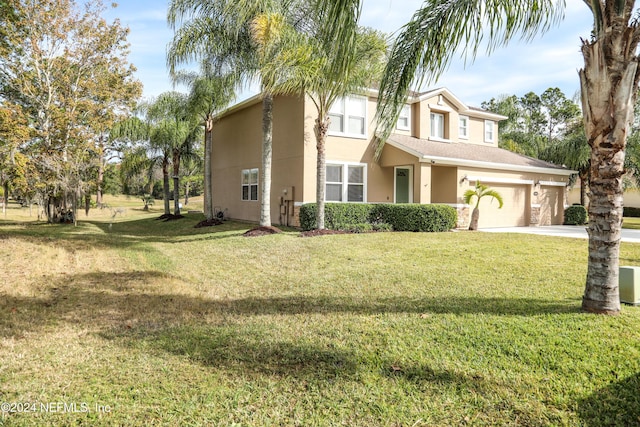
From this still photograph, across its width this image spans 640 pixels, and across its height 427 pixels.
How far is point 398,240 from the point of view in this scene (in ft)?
41.3

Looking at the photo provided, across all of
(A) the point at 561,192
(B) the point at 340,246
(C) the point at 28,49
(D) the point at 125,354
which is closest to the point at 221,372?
(D) the point at 125,354

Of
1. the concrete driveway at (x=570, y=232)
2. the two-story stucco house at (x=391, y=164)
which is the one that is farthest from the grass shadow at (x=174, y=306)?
the concrete driveway at (x=570, y=232)

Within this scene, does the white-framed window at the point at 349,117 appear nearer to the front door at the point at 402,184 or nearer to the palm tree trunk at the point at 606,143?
the front door at the point at 402,184

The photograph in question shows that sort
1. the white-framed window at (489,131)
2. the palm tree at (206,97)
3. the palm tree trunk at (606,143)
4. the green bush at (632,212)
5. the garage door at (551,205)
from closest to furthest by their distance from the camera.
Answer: the palm tree trunk at (606,143), the palm tree at (206,97), the garage door at (551,205), the white-framed window at (489,131), the green bush at (632,212)

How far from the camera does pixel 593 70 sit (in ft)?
16.0

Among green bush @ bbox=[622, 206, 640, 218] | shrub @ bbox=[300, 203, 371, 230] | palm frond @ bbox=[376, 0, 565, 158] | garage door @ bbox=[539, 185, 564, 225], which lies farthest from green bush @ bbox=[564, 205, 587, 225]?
palm frond @ bbox=[376, 0, 565, 158]

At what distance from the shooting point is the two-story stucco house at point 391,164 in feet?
54.5

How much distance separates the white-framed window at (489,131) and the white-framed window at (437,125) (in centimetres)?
394

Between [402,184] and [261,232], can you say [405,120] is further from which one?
[261,232]

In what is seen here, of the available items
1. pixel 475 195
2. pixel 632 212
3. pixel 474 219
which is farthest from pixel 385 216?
pixel 632 212

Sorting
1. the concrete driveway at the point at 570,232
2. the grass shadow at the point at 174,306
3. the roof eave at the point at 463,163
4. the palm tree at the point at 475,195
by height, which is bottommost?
the grass shadow at the point at 174,306

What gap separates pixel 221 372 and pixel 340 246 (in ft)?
26.6

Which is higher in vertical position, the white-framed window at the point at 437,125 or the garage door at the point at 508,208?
the white-framed window at the point at 437,125

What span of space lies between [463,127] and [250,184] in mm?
12032
